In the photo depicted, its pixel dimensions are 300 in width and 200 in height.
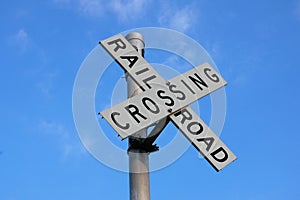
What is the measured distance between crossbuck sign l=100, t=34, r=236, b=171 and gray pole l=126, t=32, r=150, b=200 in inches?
6.2

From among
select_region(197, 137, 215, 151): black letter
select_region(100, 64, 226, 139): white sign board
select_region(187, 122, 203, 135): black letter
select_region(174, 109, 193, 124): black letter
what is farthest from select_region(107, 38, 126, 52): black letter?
select_region(197, 137, 215, 151): black letter

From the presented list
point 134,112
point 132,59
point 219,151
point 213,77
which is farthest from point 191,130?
point 132,59

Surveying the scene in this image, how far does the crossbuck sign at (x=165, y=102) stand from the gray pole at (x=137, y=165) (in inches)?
6.2

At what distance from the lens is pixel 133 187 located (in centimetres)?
419

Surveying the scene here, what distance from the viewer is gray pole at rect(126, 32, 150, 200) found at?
13.6 feet

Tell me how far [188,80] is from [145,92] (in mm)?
578

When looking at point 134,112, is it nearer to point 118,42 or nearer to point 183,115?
point 183,115

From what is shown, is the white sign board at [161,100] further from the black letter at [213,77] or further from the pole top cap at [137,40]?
the pole top cap at [137,40]

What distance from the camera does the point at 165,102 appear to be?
4.63m

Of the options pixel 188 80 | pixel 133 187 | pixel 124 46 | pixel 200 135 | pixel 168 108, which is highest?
pixel 124 46

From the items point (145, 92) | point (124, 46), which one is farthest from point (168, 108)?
point (124, 46)

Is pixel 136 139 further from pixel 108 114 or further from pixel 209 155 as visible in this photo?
pixel 209 155

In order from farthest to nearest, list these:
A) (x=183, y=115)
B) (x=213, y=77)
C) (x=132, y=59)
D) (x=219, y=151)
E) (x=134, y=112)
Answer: (x=213, y=77)
(x=132, y=59)
(x=183, y=115)
(x=219, y=151)
(x=134, y=112)

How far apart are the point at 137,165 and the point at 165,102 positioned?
72 centimetres
